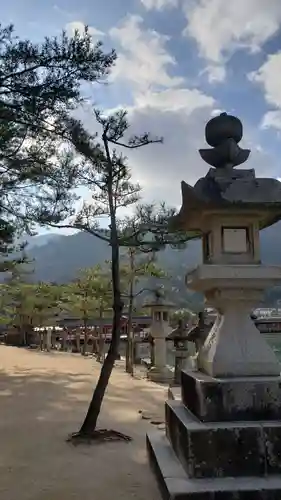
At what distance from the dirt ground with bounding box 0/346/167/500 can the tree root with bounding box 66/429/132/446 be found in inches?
4.3

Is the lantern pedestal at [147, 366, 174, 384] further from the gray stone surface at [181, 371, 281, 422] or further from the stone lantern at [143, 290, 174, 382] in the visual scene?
the gray stone surface at [181, 371, 281, 422]

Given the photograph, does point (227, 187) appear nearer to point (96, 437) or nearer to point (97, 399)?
point (97, 399)

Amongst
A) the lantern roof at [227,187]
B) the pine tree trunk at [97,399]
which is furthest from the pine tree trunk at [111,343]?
the lantern roof at [227,187]

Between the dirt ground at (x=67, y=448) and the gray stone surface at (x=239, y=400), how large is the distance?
66cm

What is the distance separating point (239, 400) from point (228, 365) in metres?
0.24

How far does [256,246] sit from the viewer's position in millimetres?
3131

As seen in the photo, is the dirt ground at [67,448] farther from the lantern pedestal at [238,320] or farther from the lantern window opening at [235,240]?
the lantern window opening at [235,240]

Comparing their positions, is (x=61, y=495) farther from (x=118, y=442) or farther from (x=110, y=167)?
(x=110, y=167)

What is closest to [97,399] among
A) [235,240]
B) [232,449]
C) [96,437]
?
[96,437]

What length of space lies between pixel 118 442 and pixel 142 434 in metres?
0.47

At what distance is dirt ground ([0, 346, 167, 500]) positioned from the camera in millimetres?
2983

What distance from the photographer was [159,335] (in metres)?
10.8

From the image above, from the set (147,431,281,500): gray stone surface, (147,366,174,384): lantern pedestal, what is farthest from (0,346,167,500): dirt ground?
(147,366,174,384): lantern pedestal

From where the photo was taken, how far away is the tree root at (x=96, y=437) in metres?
4.29
